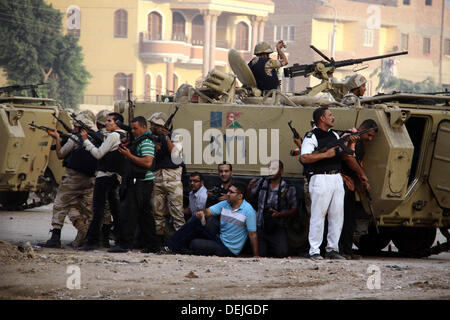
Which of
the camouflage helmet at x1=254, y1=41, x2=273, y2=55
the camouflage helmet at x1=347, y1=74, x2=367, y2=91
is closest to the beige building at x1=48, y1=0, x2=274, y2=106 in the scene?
the camouflage helmet at x1=254, y1=41, x2=273, y2=55

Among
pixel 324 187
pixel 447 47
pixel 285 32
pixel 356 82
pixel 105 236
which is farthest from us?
pixel 447 47

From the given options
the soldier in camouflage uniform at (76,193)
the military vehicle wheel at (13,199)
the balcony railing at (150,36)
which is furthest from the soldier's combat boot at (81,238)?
the balcony railing at (150,36)

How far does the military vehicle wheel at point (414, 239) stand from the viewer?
1395 cm

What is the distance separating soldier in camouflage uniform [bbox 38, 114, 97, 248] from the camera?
12688mm

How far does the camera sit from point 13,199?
19.9m

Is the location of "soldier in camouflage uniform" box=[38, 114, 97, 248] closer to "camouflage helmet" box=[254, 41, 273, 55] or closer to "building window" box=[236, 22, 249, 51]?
"camouflage helmet" box=[254, 41, 273, 55]

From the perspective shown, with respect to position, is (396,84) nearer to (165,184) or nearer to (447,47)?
(447,47)

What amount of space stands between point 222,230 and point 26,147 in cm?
731

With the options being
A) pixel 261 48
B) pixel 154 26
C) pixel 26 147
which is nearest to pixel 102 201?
pixel 261 48

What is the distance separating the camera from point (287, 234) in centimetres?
1252

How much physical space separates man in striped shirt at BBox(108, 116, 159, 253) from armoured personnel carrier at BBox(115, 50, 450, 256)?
45.9 inches

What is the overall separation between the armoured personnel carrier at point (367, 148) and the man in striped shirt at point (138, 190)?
117 centimetres
